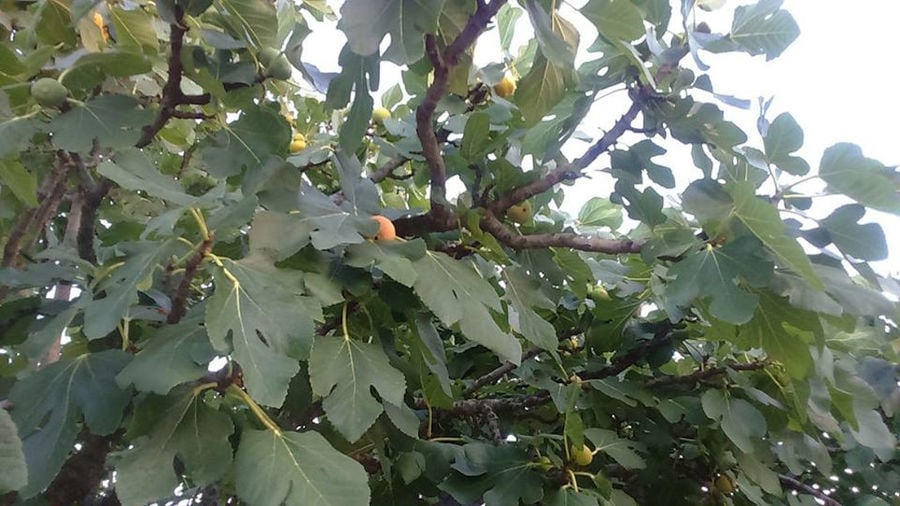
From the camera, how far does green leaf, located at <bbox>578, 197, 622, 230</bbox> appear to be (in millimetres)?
1882

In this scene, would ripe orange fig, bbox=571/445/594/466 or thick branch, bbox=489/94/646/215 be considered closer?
thick branch, bbox=489/94/646/215

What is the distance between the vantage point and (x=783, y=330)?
1095mm

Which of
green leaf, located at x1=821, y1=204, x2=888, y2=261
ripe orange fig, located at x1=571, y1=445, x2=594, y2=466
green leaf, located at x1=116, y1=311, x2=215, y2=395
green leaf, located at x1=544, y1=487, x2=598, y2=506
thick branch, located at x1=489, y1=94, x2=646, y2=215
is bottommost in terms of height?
green leaf, located at x1=544, y1=487, x2=598, y2=506

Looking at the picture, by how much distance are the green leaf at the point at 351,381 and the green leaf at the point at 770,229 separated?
0.54m

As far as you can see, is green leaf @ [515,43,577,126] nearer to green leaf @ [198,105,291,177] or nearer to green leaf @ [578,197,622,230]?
green leaf @ [198,105,291,177]

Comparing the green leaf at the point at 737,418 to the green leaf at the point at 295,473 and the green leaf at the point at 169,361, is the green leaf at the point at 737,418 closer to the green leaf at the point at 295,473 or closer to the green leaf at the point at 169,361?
the green leaf at the point at 295,473

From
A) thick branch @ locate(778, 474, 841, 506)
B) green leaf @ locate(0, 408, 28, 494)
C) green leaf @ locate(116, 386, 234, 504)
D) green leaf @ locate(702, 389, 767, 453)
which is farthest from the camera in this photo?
thick branch @ locate(778, 474, 841, 506)

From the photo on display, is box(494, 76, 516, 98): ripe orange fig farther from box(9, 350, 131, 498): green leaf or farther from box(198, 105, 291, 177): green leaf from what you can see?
box(9, 350, 131, 498): green leaf

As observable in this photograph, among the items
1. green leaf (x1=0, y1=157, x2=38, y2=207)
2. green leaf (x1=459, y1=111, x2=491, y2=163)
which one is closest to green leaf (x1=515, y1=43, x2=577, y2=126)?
green leaf (x1=459, y1=111, x2=491, y2=163)

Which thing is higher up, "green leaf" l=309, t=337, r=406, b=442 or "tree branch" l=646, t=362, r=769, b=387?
"green leaf" l=309, t=337, r=406, b=442

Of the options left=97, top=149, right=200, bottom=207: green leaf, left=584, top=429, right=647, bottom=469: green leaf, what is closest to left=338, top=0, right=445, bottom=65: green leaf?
left=97, top=149, right=200, bottom=207: green leaf

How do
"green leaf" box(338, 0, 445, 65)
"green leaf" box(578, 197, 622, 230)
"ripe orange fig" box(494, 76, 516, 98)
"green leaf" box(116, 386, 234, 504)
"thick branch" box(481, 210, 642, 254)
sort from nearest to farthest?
"green leaf" box(338, 0, 445, 65) → "green leaf" box(116, 386, 234, 504) → "thick branch" box(481, 210, 642, 254) → "ripe orange fig" box(494, 76, 516, 98) → "green leaf" box(578, 197, 622, 230)

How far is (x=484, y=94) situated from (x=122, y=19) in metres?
0.67

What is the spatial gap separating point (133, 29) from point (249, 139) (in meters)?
0.33
